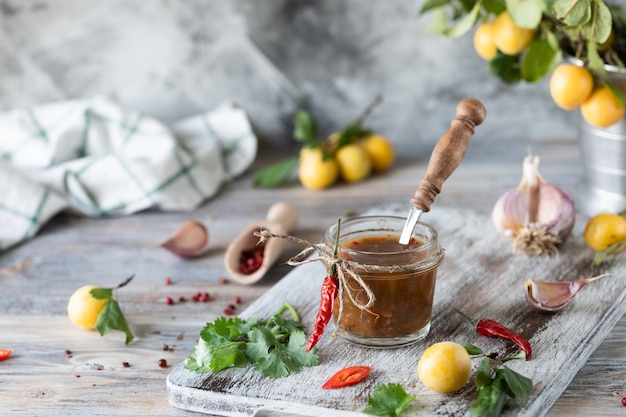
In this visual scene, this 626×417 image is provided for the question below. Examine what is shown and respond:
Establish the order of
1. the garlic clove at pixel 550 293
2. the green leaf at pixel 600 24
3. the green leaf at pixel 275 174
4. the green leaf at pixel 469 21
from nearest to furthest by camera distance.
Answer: the garlic clove at pixel 550 293, the green leaf at pixel 600 24, the green leaf at pixel 469 21, the green leaf at pixel 275 174

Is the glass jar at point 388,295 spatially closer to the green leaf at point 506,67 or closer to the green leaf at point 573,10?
the green leaf at point 573,10

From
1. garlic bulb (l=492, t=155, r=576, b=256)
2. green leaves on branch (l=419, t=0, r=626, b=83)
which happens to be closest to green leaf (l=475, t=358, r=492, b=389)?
garlic bulb (l=492, t=155, r=576, b=256)

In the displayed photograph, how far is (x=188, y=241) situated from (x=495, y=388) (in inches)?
36.6

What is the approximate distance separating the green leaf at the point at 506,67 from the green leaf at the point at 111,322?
105 centimetres

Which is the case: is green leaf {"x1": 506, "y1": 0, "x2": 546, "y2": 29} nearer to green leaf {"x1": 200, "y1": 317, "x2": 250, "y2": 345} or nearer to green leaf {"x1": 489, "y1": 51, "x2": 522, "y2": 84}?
green leaf {"x1": 489, "y1": 51, "x2": 522, "y2": 84}

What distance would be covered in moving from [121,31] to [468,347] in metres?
1.71

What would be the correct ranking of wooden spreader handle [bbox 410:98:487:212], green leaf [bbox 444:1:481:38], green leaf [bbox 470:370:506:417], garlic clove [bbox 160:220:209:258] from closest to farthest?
green leaf [bbox 470:370:506:417] → wooden spreader handle [bbox 410:98:487:212] → green leaf [bbox 444:1:481:38] → garlic clove [bbox 160:220:209:258]

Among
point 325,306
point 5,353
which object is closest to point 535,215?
point 325,306

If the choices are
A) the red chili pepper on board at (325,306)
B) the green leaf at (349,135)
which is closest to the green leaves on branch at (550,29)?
the green leaf at (349,135)

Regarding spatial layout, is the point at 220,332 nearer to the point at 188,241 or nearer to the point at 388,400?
the point at 388,400

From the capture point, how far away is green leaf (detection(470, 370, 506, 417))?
1.13 m

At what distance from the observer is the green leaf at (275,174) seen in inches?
93.4

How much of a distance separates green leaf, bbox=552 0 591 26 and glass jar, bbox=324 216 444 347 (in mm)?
541

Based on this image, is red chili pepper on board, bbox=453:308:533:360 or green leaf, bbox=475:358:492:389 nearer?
green leaf, bbox=475:358:492:389
